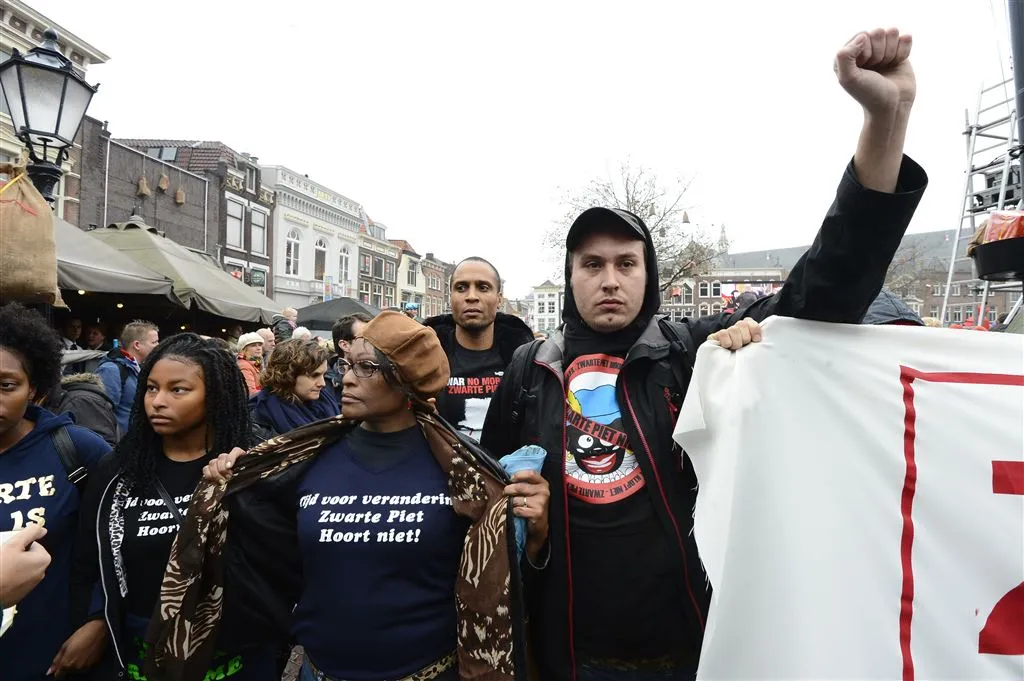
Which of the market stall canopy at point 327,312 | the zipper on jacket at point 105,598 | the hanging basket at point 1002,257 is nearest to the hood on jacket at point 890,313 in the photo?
the hanging basket at point 1002,257

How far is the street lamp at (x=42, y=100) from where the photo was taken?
3863 mm

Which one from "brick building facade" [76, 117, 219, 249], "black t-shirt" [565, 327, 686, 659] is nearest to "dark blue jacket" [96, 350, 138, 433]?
"black t-shirt" [565, 327, 686, 659]

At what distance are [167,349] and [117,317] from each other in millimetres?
9316

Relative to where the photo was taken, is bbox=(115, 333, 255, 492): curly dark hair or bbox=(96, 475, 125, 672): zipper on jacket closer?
bbox=(96, 475, 125, 672): zipper on jacket

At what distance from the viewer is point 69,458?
206 centimetres

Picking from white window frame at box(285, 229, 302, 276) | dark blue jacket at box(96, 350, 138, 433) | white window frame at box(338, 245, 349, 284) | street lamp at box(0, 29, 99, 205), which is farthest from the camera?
white window frame at box(338, 245, 349, 284)

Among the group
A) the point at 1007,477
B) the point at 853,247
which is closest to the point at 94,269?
the point at 853,247

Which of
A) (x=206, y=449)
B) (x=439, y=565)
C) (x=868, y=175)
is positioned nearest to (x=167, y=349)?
(x=206, y=449)

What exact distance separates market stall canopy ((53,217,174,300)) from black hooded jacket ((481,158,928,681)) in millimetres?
5028

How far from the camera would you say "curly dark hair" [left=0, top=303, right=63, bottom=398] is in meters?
2.03

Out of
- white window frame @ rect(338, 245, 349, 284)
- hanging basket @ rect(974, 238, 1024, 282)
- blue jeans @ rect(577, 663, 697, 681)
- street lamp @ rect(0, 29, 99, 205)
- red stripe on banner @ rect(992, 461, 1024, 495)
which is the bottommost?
blue jeans @ rect(577, 663, 697, 681)

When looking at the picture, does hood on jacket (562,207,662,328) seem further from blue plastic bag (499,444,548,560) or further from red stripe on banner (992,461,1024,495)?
red stripe on banner (992,461,1024,495)

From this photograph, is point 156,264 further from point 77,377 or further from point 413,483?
point 413,483

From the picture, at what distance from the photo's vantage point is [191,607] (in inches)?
66.4
